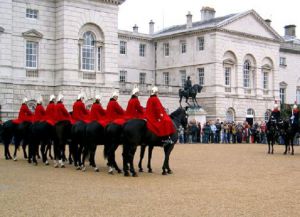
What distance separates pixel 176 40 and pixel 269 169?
35.7m

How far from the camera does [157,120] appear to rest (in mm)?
15016

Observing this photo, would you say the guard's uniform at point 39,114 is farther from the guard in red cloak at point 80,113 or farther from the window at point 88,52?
the window at point 88,52

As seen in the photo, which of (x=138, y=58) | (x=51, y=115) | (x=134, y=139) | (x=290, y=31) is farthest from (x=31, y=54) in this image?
(x=290, y=31)

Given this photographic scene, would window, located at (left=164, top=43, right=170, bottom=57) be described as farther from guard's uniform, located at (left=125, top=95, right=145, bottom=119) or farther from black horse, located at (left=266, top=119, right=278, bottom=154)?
guard's uniform, located at (left=125, top=95, right=145, bottom=119)

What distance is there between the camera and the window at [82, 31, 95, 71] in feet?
119

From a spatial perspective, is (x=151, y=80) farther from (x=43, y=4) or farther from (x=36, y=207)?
(x=36, y=207)

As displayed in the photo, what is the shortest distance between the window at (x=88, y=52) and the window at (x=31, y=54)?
3360mm

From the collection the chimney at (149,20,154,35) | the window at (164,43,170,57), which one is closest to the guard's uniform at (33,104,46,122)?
the window at (164,43,170,57)

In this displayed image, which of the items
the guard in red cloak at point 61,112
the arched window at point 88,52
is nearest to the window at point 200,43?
the arched window at point 88,52

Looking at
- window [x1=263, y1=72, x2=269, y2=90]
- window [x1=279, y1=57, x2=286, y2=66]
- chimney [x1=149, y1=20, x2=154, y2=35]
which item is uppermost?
chimney [x1=149, y1=20, x2=154, y2=35]

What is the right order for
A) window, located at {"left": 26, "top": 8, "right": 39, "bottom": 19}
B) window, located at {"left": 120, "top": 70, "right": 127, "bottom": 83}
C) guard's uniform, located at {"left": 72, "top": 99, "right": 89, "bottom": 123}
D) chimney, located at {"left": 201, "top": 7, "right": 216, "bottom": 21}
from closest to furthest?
guard's uniform, located at {"left": 72, "top": 99, "right": 89, "bottom": 123}, window, located at {"left": 26, "top": 8, "right": 39, "bottom": 19}, window, located at {"left": 120, "top": 70, "right": 127, "bottom": 83}, chimney, located at {"left": 201, "top": 7, "right": 216, "bottom": 21}

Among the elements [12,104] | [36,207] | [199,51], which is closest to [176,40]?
[199,51]

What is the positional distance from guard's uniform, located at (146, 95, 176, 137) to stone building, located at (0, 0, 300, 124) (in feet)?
65.9

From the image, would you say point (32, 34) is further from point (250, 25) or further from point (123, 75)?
point (250, 25)
